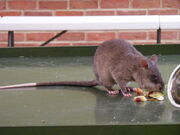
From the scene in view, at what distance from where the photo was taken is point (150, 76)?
7.54 ft

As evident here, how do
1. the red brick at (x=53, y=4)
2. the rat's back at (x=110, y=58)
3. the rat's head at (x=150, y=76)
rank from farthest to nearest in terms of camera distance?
the red brick at (x=53, y=4), the rat's back at (x=110, y=58), the rat's head at (x=150, y=76)

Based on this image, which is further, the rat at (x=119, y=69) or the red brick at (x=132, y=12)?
the red brick at (x=132, y=12)

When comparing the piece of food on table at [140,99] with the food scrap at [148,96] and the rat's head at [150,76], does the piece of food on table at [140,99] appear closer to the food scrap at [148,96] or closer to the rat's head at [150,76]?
the food scrap at [148,96]

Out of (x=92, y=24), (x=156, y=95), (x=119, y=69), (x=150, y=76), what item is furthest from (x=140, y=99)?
(x=92, y=24)

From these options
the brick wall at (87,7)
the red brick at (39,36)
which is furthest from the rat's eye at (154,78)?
the red brick at (39,36)

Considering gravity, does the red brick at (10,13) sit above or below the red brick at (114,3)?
below

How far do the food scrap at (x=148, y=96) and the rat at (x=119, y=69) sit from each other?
5cm

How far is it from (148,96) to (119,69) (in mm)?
259

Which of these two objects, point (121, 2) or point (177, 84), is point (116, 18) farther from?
point (177, 84)

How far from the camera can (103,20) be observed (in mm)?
3533

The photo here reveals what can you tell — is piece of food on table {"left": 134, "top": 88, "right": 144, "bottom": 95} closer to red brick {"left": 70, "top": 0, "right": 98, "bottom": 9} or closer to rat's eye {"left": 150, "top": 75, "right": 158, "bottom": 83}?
rat's eye {"left": 150, "top": 75, "right": 158, "bottom": 83}

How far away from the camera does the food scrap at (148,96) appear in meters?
2.12

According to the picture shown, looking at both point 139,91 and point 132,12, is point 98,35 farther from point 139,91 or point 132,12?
point 139,91

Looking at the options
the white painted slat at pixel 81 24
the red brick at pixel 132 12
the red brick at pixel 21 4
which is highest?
the red brick at pixel 21 4
